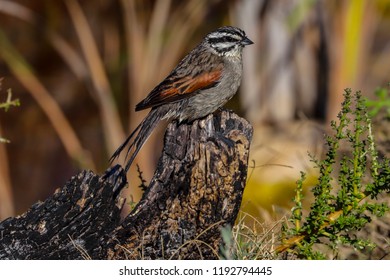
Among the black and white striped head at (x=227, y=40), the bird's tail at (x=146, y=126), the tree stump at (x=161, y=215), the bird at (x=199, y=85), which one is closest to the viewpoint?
the tree stump at (x=161, y=215)

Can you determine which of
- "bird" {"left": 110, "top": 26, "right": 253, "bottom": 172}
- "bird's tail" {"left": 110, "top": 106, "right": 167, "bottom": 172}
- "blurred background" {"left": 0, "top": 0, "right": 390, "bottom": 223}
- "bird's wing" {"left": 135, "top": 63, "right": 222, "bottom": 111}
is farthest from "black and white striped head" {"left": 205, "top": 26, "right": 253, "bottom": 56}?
"blurred background" {"left": 0, "top": 0, "right": 390, "bottom": 223}

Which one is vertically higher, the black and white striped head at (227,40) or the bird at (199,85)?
Answer: the black and white striped head at (227,40)

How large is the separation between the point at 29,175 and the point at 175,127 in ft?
20.3

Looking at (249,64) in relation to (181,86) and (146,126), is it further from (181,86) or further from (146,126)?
(146,126)

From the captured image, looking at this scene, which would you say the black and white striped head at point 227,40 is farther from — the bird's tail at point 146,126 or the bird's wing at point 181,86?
the bird's tail at point 146,126

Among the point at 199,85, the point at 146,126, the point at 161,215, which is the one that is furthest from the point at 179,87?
the point at 161,215

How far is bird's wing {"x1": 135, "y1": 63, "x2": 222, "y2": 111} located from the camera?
5.28m

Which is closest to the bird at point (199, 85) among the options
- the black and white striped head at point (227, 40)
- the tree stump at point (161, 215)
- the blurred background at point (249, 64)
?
the black and white striped head at point (227, 40)

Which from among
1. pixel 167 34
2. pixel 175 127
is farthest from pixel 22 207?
pixel 175 127

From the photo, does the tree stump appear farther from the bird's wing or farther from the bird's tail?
the bird's wing

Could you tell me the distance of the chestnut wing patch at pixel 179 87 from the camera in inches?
207

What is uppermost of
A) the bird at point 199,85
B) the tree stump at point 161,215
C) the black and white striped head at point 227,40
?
the black and white striped head at point 227,40

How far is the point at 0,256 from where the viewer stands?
4.29 meters

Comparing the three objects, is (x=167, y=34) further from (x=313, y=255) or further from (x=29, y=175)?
(x=313, y=255)
